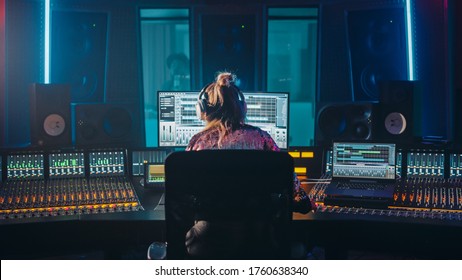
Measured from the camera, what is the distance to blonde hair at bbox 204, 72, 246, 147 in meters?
2.68

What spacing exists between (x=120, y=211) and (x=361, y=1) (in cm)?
200

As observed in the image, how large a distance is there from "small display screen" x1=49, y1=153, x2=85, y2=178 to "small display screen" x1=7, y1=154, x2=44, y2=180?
6cm

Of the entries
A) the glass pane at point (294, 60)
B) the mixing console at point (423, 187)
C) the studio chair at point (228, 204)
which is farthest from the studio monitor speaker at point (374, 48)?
the glass pane at point (294, 60)

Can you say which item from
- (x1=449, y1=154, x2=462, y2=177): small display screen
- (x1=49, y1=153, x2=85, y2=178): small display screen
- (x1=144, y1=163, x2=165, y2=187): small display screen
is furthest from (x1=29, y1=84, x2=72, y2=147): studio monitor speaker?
(x1=449, y1=154, x2=462, y2=177): small display screen

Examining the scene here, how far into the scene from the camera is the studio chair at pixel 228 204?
209cm

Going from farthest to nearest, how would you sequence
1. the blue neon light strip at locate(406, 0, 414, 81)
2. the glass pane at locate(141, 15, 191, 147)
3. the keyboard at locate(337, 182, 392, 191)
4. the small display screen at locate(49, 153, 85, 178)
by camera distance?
the glass pane at locate(141, 15, 191, 147) → the blue neon light strip at locate(406, 0, 414, 81) → the small display screen at locate(49, 153, 85, 178) → the keyboard at locate(337, 182, 392, 191)

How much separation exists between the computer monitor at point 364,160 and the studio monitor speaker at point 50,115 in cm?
142

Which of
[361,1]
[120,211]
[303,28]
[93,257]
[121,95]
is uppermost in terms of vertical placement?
[303,28]

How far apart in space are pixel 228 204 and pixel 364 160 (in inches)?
46.7

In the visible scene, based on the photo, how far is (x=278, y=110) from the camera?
3344 millimetres

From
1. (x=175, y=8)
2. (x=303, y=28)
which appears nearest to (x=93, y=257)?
(x=175, y=8)

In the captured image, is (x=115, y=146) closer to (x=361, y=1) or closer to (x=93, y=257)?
(x=93, y=257)

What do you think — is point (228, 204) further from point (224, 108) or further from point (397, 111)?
point (397, 111)

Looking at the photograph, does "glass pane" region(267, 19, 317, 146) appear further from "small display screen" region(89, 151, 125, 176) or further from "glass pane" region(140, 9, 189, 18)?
"small display screen" region(89, 151, 125, 176)
